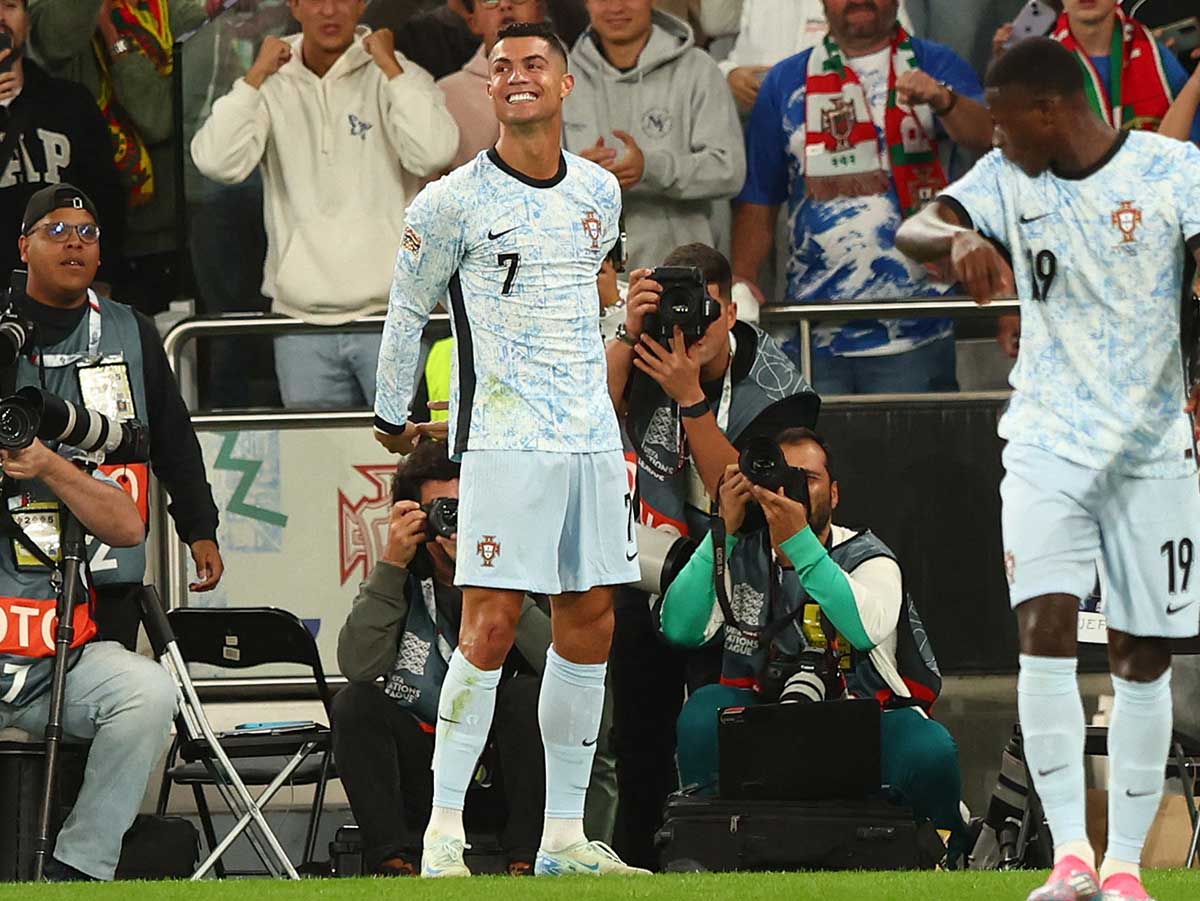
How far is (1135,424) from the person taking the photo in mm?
4414

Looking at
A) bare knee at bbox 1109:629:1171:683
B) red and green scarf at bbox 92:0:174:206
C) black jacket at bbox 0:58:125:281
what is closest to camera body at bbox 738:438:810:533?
bare knee at bbox 1109:629:1171:683

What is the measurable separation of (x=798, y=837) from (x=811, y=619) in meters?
0.73

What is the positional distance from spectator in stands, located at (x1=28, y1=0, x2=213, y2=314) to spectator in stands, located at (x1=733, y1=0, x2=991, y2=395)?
8.19 ft

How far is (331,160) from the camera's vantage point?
8.41 metres

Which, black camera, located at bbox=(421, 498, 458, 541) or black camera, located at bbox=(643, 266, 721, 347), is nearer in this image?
black camera, located at bbox=(421, 498, 458, 541)

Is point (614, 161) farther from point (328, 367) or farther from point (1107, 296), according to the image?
point (1107, 296)

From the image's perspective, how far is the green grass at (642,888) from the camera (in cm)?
464

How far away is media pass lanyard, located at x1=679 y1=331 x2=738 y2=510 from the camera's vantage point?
666 centimetres

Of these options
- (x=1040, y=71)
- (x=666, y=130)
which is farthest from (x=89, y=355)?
(x=1040, y=71)

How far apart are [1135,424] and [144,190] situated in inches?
213

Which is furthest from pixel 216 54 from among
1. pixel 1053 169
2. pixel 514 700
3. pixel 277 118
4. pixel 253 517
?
pixel 1053 169

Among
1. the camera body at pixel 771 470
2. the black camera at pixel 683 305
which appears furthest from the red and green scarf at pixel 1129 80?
the camera body at pixel 771 470

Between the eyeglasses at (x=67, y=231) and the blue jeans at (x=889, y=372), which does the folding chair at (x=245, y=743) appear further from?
the blue jeans at (x=889, y=372)

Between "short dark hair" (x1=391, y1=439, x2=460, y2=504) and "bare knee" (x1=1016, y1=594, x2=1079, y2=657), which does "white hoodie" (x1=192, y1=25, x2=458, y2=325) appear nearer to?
"short dark hair" (x1=391, y1=439, x2=460, y2=504)
